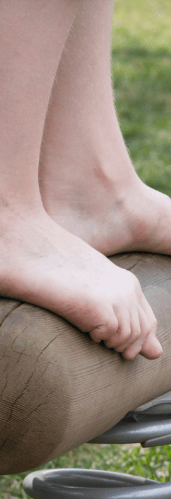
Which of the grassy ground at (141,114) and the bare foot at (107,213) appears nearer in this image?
the bare foot at (107,213)

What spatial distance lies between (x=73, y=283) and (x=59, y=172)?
0.39 metres

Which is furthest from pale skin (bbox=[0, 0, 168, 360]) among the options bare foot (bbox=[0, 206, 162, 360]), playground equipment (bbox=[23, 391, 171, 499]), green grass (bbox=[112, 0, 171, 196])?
green grass (bbox=[112, 0, 171, 196])

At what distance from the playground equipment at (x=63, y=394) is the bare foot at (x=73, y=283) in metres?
0.02

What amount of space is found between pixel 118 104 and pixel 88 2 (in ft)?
14.9

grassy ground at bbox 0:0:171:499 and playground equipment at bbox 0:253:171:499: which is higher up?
playground equipment at bbox 0:253:171:499

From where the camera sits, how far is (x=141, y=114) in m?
5.42

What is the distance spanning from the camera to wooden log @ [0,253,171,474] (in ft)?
2.73

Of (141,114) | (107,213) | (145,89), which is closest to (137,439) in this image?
(107,213)

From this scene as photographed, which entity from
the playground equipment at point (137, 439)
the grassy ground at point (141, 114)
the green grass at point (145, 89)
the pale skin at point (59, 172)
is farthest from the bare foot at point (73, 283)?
the green grass at point (145, 89)

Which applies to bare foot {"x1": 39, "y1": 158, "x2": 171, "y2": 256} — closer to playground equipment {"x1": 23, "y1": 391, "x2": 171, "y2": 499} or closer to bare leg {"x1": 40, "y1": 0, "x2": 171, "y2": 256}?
bare leg {"x1": 40, "y1": 0, "x2": 171, "y2": 256}

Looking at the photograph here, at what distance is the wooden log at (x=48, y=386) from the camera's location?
2.73ft

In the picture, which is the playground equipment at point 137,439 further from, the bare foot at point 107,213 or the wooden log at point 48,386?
the bare foot at point 107,213

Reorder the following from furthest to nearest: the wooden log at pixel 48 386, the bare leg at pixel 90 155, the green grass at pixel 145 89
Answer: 1. the green grass at pixel 145 89
2. the bare leg at pixel 90 155
3. the wooden log at pixel 48 386

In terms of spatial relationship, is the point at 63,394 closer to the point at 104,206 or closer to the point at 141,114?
the point at 104,206
